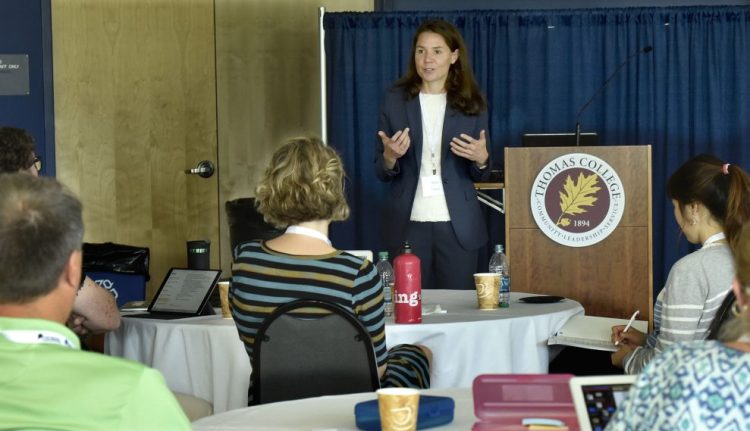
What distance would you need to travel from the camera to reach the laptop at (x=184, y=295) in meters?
3.54

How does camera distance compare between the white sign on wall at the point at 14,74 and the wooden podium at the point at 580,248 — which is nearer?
the wooden podium at the point at 580,248

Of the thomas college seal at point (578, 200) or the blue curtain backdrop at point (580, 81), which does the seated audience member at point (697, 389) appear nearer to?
the thomas college seal at point (578, 200)

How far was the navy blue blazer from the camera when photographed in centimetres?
462

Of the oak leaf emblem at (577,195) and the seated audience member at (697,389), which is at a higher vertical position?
the oak leaf emblem at (577,195)

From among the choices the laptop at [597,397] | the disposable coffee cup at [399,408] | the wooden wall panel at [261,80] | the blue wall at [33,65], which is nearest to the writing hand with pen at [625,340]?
the disposable coffee cup at [399,408]

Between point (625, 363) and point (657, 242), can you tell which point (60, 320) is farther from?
point (657, 242)

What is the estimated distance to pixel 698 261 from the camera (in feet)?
9.81

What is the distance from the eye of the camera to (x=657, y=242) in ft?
22.0

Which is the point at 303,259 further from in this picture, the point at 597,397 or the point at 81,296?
the point at 597,397

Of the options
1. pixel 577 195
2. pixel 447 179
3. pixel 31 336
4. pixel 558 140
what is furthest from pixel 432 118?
pixel 31 336

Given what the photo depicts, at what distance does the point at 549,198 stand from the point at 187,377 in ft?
6.10

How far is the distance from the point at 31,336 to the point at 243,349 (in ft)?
6.17

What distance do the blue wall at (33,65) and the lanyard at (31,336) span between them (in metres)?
4.91

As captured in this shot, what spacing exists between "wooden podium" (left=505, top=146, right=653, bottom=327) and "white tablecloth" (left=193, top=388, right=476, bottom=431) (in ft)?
8.22
